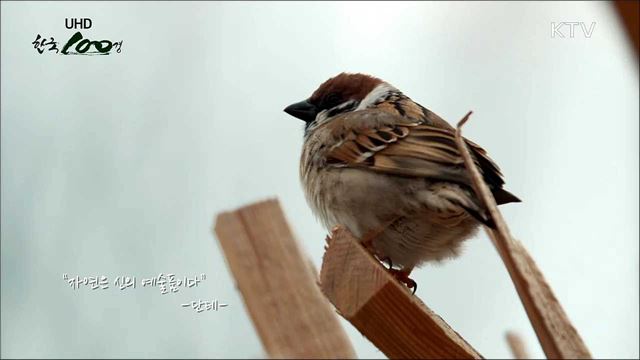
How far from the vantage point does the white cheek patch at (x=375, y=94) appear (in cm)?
296

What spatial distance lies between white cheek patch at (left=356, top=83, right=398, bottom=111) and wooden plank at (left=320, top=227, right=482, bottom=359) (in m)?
1.58

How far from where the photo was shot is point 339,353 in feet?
8.13

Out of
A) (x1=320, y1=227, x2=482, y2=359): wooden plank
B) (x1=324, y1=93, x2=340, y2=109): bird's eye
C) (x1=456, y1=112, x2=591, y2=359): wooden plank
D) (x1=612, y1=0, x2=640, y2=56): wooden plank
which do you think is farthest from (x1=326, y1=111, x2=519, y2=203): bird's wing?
(x1=612, y1=0, x2=640, y2=56): wooden plank

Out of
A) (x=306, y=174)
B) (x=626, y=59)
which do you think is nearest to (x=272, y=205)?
(x=306, y=174)

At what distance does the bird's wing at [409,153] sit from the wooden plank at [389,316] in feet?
2.63

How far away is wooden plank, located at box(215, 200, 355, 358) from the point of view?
8.11 feet

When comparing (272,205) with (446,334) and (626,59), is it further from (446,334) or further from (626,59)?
(626,59)

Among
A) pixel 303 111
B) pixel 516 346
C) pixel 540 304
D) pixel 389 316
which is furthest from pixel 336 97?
pixel 540 304

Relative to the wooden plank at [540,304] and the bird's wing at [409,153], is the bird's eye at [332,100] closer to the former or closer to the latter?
the bird's wing at [409,153]

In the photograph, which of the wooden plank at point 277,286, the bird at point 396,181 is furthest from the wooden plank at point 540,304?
the wooden plank at point 277,286

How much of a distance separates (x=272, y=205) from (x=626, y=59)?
174cm

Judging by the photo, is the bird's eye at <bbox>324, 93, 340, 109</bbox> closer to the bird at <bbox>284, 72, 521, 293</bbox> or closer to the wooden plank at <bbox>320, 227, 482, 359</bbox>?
the bird at <bbox>284, 72, 521, 293</bbox>

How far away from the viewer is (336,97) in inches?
120

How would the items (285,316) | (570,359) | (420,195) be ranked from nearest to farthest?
(570,359) < (420,195) < (285,316)
